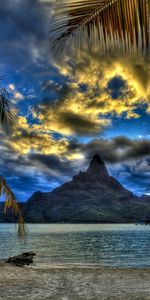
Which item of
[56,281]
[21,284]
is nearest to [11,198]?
[21,284]

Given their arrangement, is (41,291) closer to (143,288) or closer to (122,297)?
(122,297)

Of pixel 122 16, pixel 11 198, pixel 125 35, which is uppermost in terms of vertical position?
pixel 122 16

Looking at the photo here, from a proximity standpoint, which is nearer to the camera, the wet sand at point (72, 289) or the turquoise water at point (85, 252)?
the wet sand at point (72, 289)

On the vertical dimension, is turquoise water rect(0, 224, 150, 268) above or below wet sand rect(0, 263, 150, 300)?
below

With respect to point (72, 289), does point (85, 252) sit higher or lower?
lower

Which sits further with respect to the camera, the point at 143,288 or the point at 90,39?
the point at 143,288

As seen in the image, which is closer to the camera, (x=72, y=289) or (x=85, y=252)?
(x=72, y=289)

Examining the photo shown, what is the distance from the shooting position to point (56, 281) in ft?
65.4

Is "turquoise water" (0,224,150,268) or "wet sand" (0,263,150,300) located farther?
"turquoise water" (0,224,150,268)

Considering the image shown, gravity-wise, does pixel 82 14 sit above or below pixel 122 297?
above

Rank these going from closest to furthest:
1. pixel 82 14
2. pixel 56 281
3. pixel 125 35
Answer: pixel 125 35 → pixel 82 14 → pixel 56 281

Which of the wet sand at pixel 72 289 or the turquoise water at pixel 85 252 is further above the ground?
the wet sand at pixel 72 289

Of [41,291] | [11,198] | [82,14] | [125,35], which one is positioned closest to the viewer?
[125,35]

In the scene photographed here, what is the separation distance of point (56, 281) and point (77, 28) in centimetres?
1822
